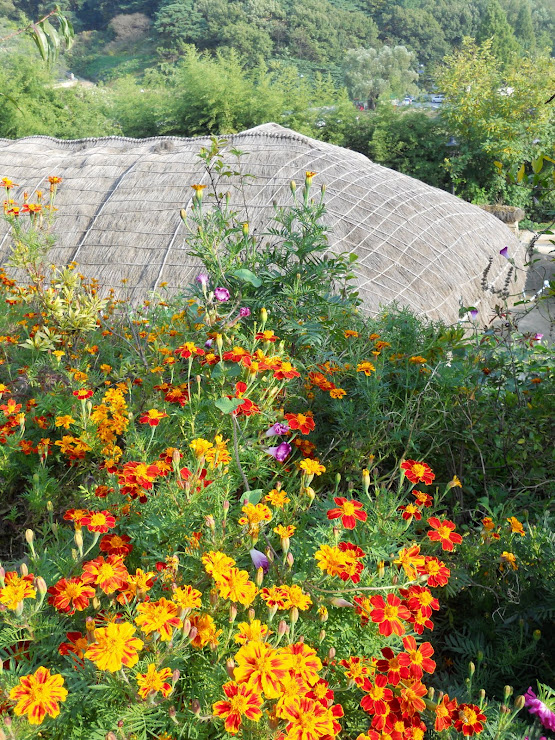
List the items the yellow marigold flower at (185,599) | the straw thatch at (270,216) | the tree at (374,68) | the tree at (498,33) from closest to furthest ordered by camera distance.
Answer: the yellow marigold flower at (185,599) → the straw thatch at (270,216) → the tree at (374,68) → the tree at (498,33)

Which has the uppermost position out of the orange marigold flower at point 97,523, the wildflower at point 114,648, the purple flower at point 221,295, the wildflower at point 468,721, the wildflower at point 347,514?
the wildflower at point 114,648

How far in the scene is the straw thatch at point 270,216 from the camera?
5.28 meters

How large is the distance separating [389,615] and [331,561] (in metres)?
0.12

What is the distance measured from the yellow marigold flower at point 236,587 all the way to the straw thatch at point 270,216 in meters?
3.95

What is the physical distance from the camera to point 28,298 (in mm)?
2672

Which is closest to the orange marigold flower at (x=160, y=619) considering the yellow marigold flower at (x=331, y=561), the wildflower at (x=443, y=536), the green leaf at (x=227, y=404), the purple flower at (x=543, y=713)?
the yellow marigold flower at (x=331, y=561)

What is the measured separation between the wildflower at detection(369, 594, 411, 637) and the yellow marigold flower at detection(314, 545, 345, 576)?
81 mm

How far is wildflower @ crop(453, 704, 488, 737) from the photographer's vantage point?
0.87 m

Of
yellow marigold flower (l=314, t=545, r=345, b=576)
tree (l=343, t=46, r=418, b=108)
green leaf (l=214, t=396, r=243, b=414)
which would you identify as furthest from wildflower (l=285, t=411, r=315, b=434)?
tree (l=343, t=46, r=418, b=108)

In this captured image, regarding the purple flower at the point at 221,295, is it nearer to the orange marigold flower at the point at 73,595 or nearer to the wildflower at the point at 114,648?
the orange marigold flower at the point at 73,595

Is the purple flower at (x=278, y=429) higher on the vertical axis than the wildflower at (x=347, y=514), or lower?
lower

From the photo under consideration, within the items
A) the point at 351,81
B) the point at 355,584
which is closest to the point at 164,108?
the point at 355,584

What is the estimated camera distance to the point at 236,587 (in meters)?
0.85

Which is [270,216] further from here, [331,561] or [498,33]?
[498,33]
